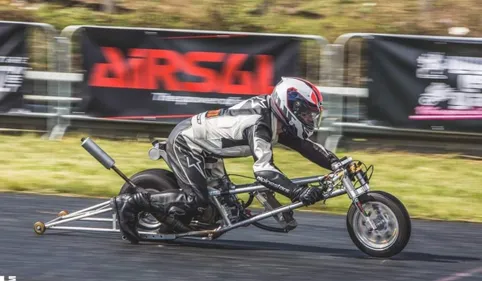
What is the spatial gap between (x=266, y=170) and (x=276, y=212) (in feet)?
1.34

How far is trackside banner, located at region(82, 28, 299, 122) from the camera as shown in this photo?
1366 centimetres

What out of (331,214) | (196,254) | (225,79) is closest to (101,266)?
(196,254)

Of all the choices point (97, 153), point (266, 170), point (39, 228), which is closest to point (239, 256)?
point (266, 170)

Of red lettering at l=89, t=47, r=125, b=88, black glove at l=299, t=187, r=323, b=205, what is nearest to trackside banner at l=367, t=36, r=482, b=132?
red lettering at l=89, t=47, r=125, b=88

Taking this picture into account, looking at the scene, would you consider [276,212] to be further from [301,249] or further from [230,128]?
[230,128]

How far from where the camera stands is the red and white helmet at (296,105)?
26.9ft

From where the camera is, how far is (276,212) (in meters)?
8.25

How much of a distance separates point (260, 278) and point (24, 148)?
7143 mm

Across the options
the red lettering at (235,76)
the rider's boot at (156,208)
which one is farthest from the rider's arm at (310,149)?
the red lettering at (235,76)

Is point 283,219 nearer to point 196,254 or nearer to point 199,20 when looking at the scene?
point 196,254

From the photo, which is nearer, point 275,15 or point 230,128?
point 230,128

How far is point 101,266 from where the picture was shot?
7840 millimetres

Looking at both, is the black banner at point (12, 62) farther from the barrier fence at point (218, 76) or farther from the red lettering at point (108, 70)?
the red lettering at point (108, 70)

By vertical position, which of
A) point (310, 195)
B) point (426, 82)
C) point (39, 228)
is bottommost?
point (39, 228)
